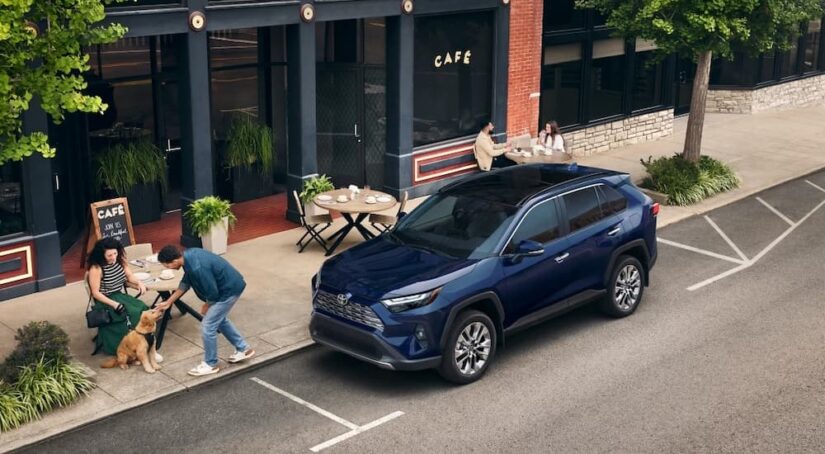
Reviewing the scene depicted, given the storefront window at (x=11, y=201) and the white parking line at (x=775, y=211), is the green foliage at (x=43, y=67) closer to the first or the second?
the storefront window at (x=11, y=201)

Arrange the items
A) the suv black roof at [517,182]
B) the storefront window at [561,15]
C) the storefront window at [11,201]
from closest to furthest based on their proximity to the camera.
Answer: the suv black roof at [517,182], the storefront window at [11,201], the storefront window at [561,15]

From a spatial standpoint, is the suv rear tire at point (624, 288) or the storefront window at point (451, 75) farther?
the storefront window at point (451, 75)

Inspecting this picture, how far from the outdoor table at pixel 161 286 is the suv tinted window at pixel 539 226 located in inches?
148

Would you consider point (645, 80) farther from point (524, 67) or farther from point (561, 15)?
point (524, 67)

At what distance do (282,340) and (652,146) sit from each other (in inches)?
570

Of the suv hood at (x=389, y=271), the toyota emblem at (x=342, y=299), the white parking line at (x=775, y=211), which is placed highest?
the suv hood at (x=389, y=271)

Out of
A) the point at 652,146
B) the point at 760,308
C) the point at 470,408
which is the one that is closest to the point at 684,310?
the point at 760,308

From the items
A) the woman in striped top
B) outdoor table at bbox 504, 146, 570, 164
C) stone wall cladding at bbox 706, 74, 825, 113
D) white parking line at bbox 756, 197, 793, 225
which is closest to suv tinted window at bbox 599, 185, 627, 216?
the woman in striped top

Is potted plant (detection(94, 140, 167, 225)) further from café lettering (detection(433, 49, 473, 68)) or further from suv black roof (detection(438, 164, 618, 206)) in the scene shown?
suv black roof (detection(438, 164, 618, 206))

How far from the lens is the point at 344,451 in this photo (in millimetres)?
10125

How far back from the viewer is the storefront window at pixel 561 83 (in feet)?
72.8

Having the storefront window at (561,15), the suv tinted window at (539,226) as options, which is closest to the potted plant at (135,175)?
the suv tinted window at (539,226)

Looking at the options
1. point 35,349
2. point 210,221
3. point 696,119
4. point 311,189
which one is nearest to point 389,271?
point 35,349

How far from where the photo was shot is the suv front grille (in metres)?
11.3
